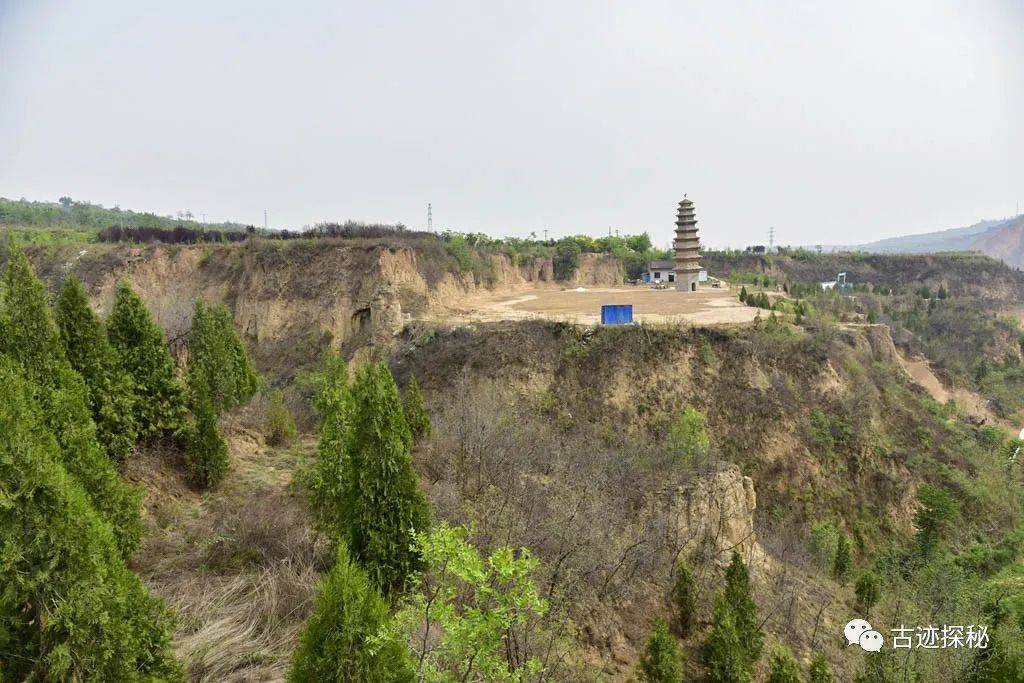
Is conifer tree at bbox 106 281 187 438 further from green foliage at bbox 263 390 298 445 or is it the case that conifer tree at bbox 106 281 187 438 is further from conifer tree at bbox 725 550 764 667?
conifer tree at bbox 725 550 764 667

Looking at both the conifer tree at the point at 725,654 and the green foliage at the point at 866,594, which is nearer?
the conifer tree at the point at 725,654

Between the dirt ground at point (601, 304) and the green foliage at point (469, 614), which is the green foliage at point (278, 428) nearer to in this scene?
the green foliage at point (469, 614)

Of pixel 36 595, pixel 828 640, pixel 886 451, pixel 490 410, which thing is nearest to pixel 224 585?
pixel 36 595

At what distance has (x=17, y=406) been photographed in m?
5.15

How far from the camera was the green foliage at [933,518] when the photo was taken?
1792 centimetres

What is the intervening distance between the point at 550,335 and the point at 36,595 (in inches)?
744

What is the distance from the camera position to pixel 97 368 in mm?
10195

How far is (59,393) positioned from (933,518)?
2263cm

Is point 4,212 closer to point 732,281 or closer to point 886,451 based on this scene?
point 732,281

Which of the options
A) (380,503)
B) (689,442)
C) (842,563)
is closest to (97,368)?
(380,503)

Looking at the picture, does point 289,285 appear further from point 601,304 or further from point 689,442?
point 689,442

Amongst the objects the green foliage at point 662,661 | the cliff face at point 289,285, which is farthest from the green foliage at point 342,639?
the cliff face at point 289,285

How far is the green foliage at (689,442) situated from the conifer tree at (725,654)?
678 cm

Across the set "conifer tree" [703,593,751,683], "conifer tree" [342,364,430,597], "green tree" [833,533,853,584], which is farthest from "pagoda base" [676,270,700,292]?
"conifer tree" [342,364,430,597]
